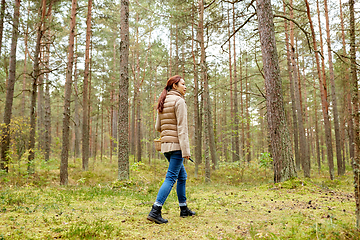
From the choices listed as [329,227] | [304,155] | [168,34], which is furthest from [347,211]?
[168,34]

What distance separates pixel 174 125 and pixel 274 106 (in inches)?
148

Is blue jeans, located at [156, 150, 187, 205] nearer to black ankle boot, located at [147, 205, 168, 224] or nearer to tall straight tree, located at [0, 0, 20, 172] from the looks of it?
black ankle boot, located at [147, 205, 168, 224]

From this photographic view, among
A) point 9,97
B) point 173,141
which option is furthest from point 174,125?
point 9,97

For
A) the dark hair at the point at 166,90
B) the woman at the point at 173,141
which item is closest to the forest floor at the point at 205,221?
the woman at the point at 173,141

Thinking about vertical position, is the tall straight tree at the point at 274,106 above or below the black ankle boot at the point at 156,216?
above

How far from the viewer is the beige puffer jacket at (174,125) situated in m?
3.36

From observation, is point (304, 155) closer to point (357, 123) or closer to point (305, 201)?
point (305, 201)

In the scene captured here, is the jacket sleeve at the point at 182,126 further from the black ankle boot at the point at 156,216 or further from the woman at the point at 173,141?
the black ankle boot at the point at 156,216

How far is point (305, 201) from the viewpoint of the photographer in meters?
4.44

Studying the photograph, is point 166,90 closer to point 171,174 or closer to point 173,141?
point 173,141

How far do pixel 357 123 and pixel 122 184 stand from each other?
6.83 metres

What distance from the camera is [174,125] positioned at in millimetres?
3529

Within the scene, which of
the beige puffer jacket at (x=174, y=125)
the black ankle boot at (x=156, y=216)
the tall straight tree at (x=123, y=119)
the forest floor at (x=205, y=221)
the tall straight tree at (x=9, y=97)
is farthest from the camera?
the tall straight tree at (x=9, y=97)

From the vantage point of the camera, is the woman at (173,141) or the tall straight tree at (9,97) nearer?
the woman at (173,141)
